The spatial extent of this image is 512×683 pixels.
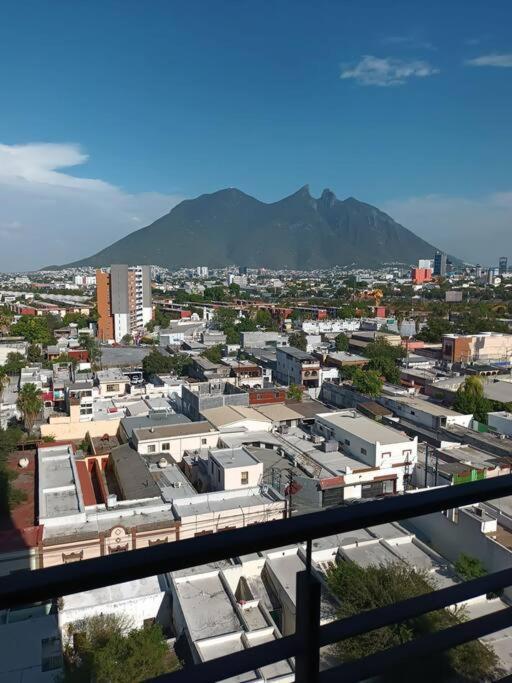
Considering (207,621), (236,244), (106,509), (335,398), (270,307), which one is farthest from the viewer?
(236,244)

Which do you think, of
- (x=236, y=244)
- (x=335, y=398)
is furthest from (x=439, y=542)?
(x=236, y=244)

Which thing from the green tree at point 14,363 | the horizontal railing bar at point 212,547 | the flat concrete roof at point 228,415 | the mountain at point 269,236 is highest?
the mountain at point 269,236

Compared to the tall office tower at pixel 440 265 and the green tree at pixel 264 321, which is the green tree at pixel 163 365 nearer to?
the green tree at pixel 264 321

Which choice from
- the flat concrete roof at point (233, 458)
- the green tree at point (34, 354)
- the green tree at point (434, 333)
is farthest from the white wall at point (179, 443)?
the green tree at point (434, 333)

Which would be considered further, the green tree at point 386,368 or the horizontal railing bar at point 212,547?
the green tree at point 386,368

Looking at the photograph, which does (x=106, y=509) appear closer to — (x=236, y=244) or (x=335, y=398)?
(x=335, y=398)

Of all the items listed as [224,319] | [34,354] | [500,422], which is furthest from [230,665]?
[224,319]

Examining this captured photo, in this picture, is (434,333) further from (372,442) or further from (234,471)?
(234,471)

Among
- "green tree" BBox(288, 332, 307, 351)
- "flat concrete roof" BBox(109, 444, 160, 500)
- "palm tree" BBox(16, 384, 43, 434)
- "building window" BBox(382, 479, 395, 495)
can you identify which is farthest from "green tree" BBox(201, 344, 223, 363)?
"building window" BBox(382, 479, 395, 495)
